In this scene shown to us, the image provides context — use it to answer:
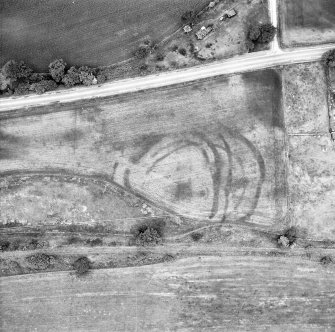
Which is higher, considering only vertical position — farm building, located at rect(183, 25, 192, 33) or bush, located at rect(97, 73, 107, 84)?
farm building, located at rect(183, 25, 192, 33)

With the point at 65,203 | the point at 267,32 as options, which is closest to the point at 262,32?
the point at 267,32

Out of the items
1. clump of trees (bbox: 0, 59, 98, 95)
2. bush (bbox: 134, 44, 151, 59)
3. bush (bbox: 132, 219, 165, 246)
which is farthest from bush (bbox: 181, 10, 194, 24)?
bush (bbox: 132, 219, 165, 246)

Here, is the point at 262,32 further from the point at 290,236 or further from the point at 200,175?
the point at 290,236

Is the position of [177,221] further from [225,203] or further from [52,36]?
[52,36]

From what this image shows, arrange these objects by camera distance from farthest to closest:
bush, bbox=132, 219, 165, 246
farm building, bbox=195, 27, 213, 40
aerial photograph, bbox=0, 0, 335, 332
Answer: farm building, bbox=195, 27, 213, 40
aerial photograph, bbox=0, 0, 335, 332
bush, bbox=132, 219, 165, 246

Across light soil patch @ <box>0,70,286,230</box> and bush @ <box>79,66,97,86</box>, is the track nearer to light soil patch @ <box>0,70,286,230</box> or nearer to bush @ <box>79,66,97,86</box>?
light soil patch @ <box>0,70,286,230</box>

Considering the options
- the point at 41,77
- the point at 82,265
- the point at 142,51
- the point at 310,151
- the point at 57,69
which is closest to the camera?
the point at 82,265
